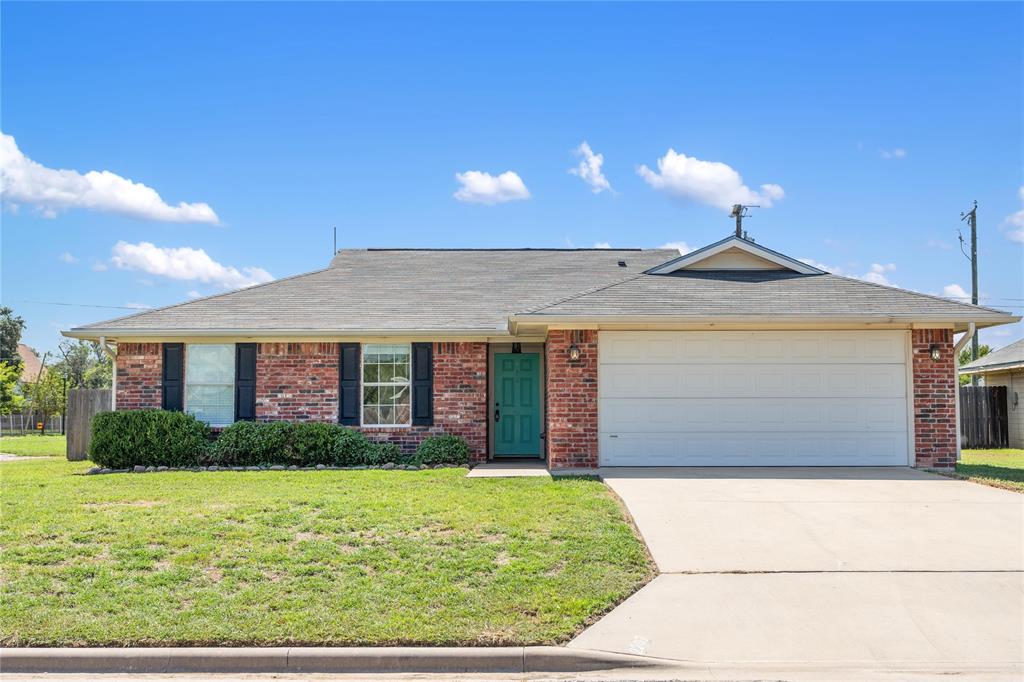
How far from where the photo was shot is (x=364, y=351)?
47.0 feet

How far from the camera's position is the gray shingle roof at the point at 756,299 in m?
12.1

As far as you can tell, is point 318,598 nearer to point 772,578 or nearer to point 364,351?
point 772,578

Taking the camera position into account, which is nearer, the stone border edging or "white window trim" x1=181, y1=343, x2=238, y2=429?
the stone border edging

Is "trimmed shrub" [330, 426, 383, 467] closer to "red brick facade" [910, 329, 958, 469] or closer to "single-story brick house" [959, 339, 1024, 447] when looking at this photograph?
"red brick facade" [910, 329, 958, 469]

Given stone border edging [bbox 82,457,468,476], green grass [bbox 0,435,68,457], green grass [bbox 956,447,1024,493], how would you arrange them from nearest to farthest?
green grass [bbox 956,447,1024,493] < stone border edging [bbox 82,457,468,476] < green grass [bbox 0,435,68,457]

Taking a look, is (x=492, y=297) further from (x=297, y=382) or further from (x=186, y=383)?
(x=186, y=383)

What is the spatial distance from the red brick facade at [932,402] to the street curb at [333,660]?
30.4 ft

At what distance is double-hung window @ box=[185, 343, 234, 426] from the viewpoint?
46.9 ft

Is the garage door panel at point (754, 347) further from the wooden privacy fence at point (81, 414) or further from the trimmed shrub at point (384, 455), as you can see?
the wooden privacy fence at point (81, 414)

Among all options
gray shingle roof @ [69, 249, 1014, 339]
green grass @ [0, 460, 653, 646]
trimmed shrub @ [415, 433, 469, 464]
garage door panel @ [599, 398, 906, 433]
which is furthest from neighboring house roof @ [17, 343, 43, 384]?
garage door panel @ [599, 398, 906, 433]

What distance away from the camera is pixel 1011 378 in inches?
800

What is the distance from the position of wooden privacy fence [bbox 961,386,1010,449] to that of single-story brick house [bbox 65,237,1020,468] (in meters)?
8.61

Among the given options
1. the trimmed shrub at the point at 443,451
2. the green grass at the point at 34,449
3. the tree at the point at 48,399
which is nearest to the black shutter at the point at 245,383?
the trimmed shrub at the point at 443,451

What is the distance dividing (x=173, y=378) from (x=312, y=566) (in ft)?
29.6
